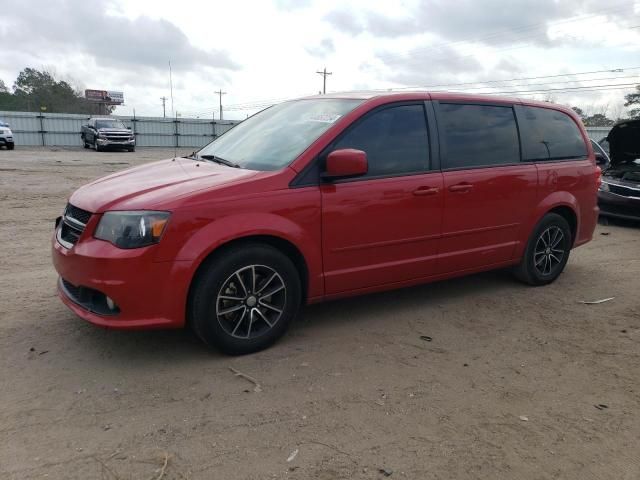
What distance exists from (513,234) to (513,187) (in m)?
0.45

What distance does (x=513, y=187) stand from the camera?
15.6 ft

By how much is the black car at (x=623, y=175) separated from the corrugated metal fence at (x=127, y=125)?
25.4m

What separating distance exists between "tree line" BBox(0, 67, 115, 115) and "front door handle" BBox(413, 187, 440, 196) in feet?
189

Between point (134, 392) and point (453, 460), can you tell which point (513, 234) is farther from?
point (134, 392)

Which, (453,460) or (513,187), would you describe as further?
(513,187)

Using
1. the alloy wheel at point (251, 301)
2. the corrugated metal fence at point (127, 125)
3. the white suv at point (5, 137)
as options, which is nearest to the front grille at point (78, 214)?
the alloy wheel at point (251, 301)

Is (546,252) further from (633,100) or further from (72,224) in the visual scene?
(633,100)

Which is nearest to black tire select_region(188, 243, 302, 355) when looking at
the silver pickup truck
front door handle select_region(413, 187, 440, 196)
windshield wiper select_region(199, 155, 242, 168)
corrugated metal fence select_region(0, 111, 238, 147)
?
windshield wiper select_region(199, 155, 242, 168)

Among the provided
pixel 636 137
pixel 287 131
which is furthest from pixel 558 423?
pixel 636 137

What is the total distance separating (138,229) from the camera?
3197 mm

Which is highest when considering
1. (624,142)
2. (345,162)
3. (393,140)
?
(624,142)

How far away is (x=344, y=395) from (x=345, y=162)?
1.53 m

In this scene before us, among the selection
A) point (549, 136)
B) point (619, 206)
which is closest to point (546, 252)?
point (549, 136)

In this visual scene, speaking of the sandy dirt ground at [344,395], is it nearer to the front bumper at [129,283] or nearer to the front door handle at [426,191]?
the front bumper at [129,283]
